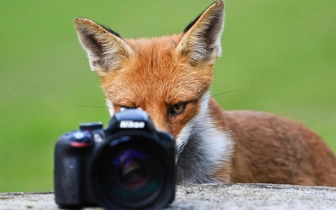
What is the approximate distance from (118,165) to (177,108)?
2.45 m

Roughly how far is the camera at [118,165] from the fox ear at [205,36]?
9.54 feet

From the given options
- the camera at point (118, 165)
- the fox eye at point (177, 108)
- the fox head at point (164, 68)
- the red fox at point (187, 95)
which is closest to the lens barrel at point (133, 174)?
the camera at point (118, 165)

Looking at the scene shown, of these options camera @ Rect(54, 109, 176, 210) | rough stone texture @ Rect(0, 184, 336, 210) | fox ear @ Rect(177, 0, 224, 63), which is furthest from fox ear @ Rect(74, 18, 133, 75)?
camera @ Rect(54, 109, 176, 210)

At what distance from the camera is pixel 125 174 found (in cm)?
550

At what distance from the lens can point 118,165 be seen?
5477mm

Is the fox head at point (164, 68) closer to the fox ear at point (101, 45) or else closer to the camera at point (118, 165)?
the fox ear at point (101, 45)

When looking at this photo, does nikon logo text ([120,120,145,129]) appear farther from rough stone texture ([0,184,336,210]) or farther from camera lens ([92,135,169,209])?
rough stone texture ([0,184,336,210])

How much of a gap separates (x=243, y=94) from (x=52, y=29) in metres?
11.4

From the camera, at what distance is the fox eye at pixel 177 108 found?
7.78 m

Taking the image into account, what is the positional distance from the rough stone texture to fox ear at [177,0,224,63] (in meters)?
1.93

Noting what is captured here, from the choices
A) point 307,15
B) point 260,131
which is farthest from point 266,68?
point 260,131

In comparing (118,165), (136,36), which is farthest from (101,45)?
(136,36)

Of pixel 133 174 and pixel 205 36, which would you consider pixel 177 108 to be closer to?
pixel 205 36

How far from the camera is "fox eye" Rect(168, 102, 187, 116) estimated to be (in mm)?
7784
